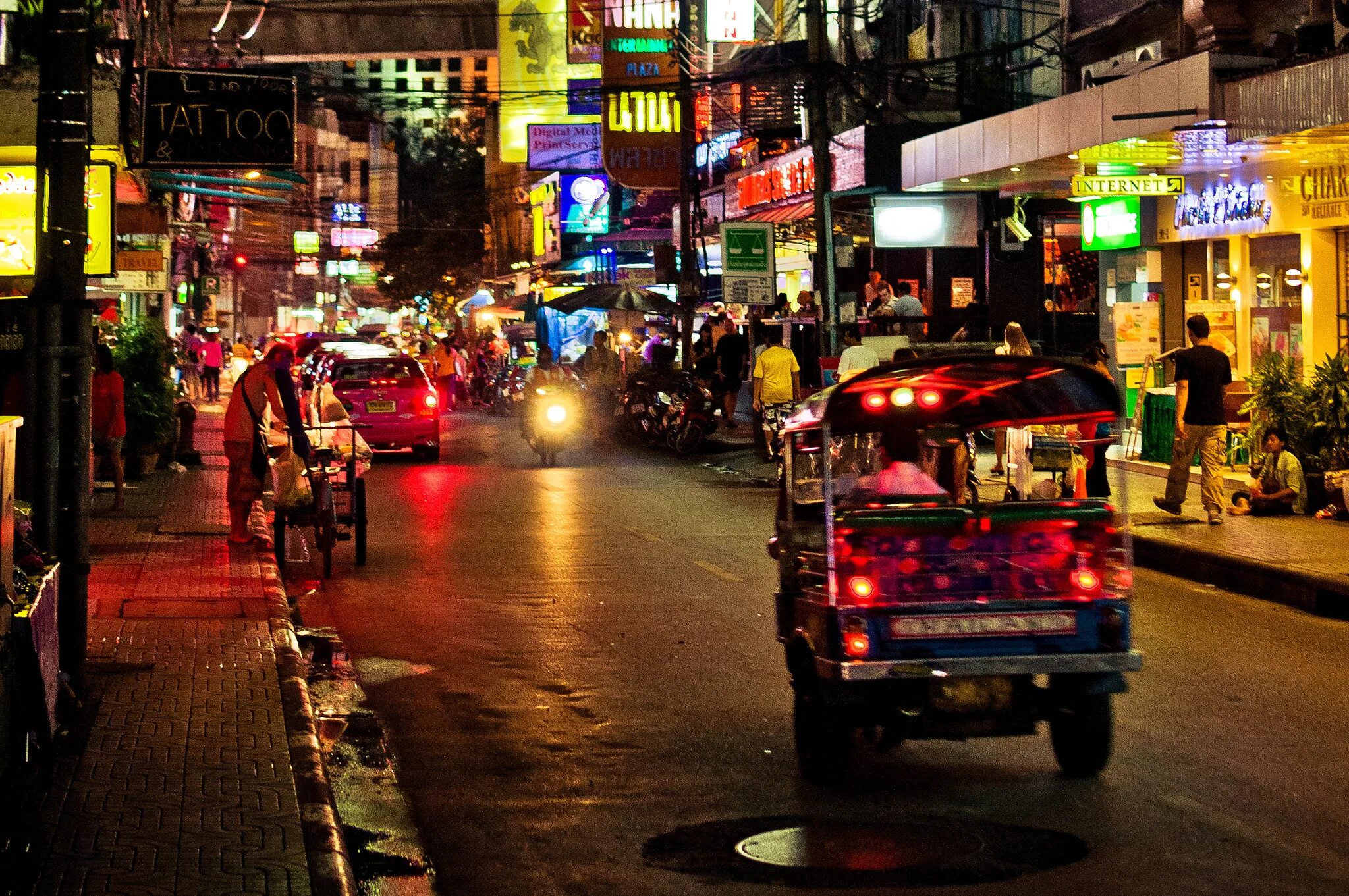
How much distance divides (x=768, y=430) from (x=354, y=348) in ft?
28.6

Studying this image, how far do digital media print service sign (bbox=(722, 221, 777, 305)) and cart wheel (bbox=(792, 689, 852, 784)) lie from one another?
Result: 1925 centimetres

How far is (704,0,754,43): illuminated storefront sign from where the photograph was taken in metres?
33.7

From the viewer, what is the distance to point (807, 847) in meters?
6.31

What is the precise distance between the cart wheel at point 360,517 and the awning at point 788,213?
606 inches

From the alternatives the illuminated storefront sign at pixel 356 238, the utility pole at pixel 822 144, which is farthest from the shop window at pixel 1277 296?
the illuminated storefront sign at pixel 356 238

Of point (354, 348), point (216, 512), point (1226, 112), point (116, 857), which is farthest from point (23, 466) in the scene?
point (354, 348)

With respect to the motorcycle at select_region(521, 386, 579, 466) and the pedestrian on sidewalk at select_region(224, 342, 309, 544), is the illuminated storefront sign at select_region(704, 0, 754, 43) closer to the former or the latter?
the motorcycle at select_region(521, 386, 579, 466)

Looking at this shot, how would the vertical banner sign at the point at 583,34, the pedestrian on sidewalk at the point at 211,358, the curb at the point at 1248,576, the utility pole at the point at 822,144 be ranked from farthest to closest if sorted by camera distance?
the vertical banner sign at the point at 583,34
the pedestrian on sidewalk at the point at 211,358
the utility pole at the point at 822,144
the curb at the point at 1248,576

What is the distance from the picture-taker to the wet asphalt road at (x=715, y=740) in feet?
20.2

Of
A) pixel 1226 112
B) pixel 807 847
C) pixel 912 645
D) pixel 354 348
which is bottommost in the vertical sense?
pixel 807 847

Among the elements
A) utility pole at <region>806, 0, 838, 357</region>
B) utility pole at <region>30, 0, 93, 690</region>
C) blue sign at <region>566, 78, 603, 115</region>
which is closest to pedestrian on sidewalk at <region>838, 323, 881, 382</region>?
utility pole at <region>806, 0, 838, 357</region>

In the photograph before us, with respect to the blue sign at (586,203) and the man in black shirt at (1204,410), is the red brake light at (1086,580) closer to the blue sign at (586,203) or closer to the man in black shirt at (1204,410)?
the man in black shirt at (1204,410)

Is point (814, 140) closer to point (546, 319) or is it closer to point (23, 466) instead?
point (23, 466)

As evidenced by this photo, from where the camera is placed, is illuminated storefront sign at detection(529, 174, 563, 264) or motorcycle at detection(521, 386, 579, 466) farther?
illuminated storefront sign at detection(529, 174, 563, 264)
